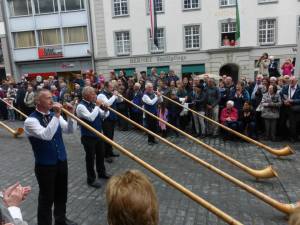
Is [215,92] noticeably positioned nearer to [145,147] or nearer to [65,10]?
[145,147]

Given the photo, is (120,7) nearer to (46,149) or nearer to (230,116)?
(230,116)

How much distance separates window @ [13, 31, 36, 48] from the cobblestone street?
2251cm

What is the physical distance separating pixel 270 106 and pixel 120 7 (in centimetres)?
2089

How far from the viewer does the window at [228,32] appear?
2589 cm

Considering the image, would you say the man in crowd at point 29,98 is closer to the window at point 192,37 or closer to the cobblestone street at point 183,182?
the cobblestone street at point 183,182

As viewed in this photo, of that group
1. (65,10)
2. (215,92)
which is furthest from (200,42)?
(215,92)

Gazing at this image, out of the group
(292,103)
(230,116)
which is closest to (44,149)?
(230,116)

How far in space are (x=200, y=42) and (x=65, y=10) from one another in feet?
42.8

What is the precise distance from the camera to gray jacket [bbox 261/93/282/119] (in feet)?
31.5

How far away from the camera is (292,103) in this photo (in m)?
9.48

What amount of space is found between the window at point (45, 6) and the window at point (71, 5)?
0.75 meters

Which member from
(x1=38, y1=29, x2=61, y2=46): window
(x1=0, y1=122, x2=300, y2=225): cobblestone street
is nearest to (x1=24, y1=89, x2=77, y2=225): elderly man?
(x1=0, y1=122, x2=300, y2=225): cobblestone street

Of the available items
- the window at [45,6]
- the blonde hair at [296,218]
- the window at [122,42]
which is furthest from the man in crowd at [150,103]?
the window at [45,6]

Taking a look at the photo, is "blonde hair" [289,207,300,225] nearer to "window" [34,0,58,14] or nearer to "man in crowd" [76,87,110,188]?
"man in crowd" [76,87,110,188]
